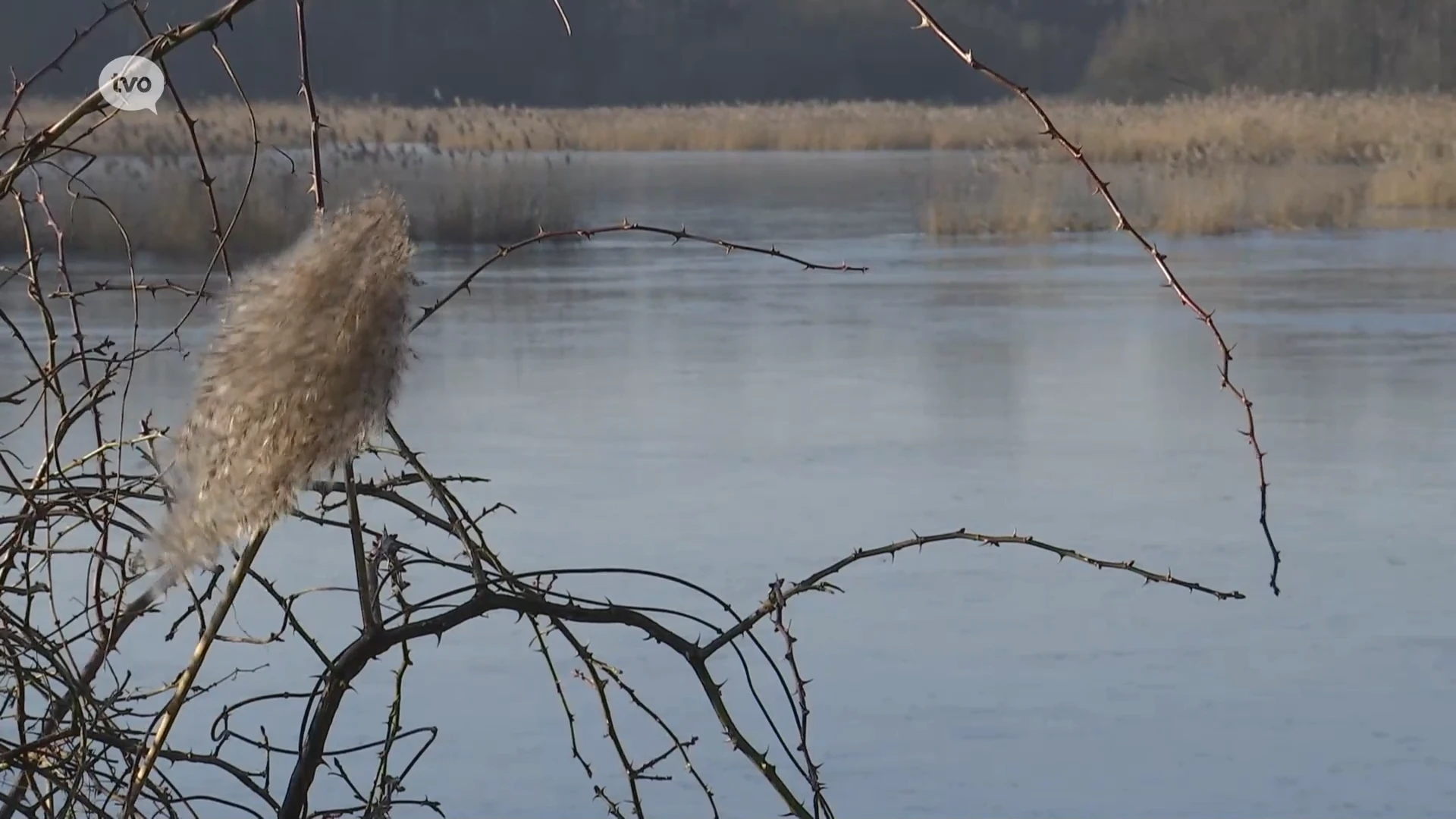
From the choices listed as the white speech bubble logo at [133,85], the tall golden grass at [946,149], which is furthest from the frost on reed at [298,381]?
the tall golden grass at [946,149]

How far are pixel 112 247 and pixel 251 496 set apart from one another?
1076cm

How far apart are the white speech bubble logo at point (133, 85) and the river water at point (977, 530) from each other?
5.43 feet

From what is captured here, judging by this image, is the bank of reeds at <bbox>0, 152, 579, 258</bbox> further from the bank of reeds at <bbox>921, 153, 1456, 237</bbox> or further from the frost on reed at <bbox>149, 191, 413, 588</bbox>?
the frost on reed at <bbox>149, 191, 413, 588</bbox>

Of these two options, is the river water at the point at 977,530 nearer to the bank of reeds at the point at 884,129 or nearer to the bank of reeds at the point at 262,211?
the bank of reeds at the point at 262,211

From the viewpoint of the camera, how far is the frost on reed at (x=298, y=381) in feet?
3.76

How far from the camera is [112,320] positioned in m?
8.44

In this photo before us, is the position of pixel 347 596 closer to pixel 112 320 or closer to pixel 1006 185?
pixel 112 320

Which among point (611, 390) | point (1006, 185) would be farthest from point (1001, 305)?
point (1006, 185)

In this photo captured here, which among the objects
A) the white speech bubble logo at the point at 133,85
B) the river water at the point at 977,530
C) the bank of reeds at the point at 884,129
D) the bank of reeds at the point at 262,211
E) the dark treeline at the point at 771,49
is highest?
the dark treeline at the point at 771,49

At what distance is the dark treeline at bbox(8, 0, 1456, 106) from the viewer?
85.0 ft

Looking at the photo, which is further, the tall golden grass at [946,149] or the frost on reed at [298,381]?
the tall golden grass at [946,149]

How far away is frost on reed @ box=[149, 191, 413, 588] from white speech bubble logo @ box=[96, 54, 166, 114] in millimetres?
404

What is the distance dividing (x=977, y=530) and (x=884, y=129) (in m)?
19.7

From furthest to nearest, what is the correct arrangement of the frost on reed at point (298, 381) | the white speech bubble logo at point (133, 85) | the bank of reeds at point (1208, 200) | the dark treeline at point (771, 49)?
the dark treeline at point (771, 49), the bank of reeds at point (1208, 200), the white speech bubble logo at point (133, 85), the frost on reed at point (298, 381)
